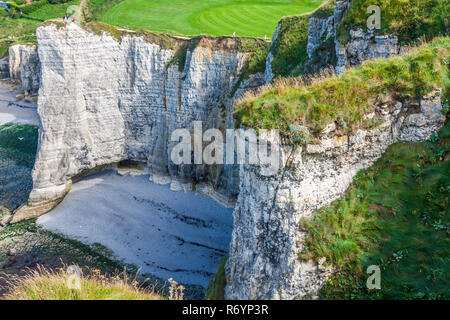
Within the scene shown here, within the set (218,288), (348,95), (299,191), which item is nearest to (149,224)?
(218,288)

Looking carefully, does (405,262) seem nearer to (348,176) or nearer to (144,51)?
(348,176)

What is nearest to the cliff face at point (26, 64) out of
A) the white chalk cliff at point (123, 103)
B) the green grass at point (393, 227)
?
the white chalk cliff at point (123, 103)

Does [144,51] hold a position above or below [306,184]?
above

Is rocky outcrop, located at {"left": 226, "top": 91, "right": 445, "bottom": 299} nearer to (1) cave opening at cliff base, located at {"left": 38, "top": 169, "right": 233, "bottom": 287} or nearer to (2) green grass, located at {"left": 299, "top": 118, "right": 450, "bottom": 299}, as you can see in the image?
(2) green grass, located at {"left": 299, "top": 118, "right": 450, "bottom": 299}

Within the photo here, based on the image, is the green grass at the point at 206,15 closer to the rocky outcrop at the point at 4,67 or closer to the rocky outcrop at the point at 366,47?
the rocky outcrop at the point at 4,67

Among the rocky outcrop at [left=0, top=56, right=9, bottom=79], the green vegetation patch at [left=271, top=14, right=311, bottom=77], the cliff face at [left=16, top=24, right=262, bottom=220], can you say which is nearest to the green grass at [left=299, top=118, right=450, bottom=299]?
the green vegetation patch at [left=271, top=14, right=311, bottom=77]
